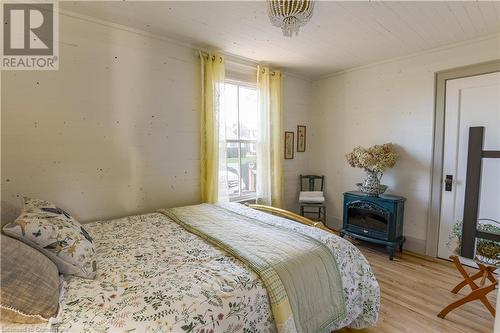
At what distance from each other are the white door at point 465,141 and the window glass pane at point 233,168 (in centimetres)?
240

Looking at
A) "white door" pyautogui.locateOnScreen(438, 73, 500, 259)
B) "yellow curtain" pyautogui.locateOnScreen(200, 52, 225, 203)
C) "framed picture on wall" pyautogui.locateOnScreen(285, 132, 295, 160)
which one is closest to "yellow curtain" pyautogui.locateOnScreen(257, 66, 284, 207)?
"framed picture on wall" pyautogui.locateOnScreen(285, 132, 295, 160)

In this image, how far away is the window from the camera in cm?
335

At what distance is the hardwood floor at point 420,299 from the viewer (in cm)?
190

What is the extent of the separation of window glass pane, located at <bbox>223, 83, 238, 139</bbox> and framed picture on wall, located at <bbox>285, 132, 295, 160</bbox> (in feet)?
3.10

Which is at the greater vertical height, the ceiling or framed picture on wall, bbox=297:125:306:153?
the ceiling

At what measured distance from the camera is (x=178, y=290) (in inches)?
46.6

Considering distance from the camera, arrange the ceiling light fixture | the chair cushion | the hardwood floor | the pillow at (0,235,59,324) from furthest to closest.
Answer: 1. the chair cushion
2. the hardwood floor
3. the ceiling light fixture
4. the pillow at (0,235,59,324)

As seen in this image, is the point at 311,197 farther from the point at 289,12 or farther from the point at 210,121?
the point at 289,12

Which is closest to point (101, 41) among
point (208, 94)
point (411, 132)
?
point (208, 94)

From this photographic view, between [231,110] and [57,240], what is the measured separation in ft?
7.97

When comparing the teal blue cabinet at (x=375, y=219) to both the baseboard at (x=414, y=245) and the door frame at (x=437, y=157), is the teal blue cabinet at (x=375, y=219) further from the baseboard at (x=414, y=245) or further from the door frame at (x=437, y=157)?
the door frame at (x=437, y=157)

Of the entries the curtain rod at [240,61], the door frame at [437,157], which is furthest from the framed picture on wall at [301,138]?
the door frame at [437,157]

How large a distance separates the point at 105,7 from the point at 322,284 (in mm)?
2693

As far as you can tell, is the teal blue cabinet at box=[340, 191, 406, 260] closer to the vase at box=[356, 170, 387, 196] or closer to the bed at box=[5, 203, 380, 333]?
the vase at box=[356, 170, 387, 196]
